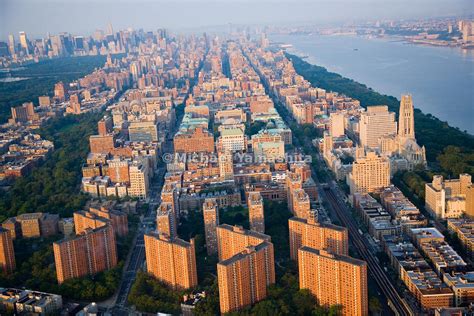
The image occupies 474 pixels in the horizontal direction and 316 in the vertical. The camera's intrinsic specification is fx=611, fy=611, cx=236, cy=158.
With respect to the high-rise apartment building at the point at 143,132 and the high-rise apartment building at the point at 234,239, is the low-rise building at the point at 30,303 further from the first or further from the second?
the high-rise apartment building at the point at 143,132

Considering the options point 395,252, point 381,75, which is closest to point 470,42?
point 381,75

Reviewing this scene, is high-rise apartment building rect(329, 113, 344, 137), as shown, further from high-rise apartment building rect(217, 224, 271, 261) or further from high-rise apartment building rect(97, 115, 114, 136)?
high-rise apartment building rect(217, 224, 271, 261)

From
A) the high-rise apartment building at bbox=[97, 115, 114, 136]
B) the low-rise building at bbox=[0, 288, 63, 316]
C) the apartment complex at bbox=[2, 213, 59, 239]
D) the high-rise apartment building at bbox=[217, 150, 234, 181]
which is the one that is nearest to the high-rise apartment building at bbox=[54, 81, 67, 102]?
the high-rise apartment building at bbox=[97, 115, 114, 136]

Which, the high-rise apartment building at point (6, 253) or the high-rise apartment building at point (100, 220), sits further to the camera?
the high-rise apartment building at point (100, 220)

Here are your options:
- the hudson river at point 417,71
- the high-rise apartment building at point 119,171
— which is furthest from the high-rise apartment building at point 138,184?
the hudson river at point 417,71

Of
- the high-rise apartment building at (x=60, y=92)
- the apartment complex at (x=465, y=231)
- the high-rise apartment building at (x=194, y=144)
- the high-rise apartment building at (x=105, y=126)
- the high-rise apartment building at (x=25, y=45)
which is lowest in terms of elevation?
the apartment complex at (x=465, y=231)

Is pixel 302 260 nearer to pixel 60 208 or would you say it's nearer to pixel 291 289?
pixel 291 289
